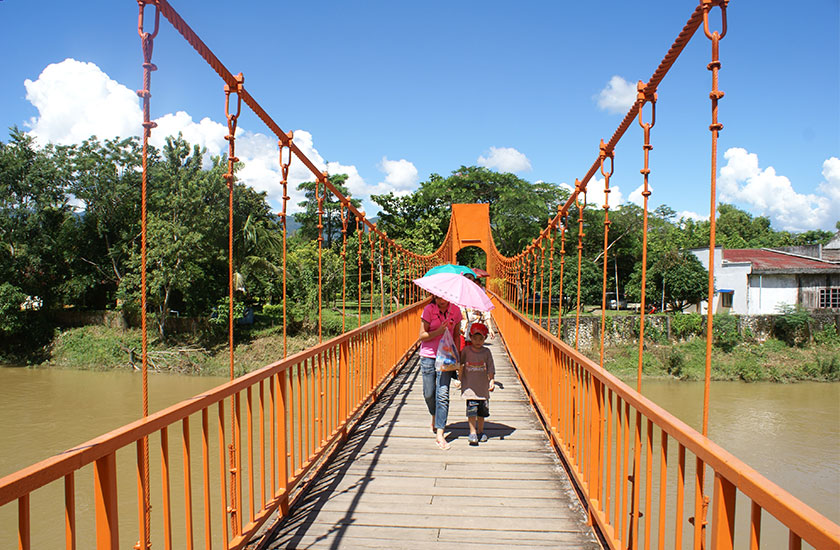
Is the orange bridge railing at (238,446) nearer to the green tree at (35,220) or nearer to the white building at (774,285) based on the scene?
the green tree at (35,220)

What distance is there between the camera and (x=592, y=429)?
2734 millimetres

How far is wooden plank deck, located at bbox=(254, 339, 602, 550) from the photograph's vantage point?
8.47ft

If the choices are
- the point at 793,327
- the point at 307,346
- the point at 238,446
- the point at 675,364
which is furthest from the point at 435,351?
the point at 793,327

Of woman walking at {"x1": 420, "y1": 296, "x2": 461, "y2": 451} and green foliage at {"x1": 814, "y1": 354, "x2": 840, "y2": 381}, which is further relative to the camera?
green foliage at {"x1": 814, "y1": 354, "x2": 840, "y2": 381}

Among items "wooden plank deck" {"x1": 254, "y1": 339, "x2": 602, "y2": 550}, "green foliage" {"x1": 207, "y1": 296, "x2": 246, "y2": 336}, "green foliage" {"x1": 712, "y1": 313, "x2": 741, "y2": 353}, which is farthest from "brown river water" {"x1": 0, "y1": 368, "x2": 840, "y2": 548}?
"wooden plank deck" {"x1": 254, "y1": 339, "x2": 602, "y2": 550}

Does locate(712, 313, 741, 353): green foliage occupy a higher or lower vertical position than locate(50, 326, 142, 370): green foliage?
higher

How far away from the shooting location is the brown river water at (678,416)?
544 inches

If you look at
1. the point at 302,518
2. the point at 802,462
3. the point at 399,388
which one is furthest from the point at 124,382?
the point at 802,462

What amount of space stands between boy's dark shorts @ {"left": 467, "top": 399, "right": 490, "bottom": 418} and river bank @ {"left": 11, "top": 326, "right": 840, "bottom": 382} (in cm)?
1884

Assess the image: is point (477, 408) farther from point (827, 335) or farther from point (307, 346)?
point (827, 335)

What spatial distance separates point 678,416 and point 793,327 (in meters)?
10.8

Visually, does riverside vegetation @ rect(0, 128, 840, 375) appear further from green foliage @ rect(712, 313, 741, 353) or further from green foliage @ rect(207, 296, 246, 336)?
green foliage @ rect(712, 313, 741, 353)

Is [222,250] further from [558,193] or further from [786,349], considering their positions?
[786,349]

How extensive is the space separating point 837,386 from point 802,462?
8842mm
